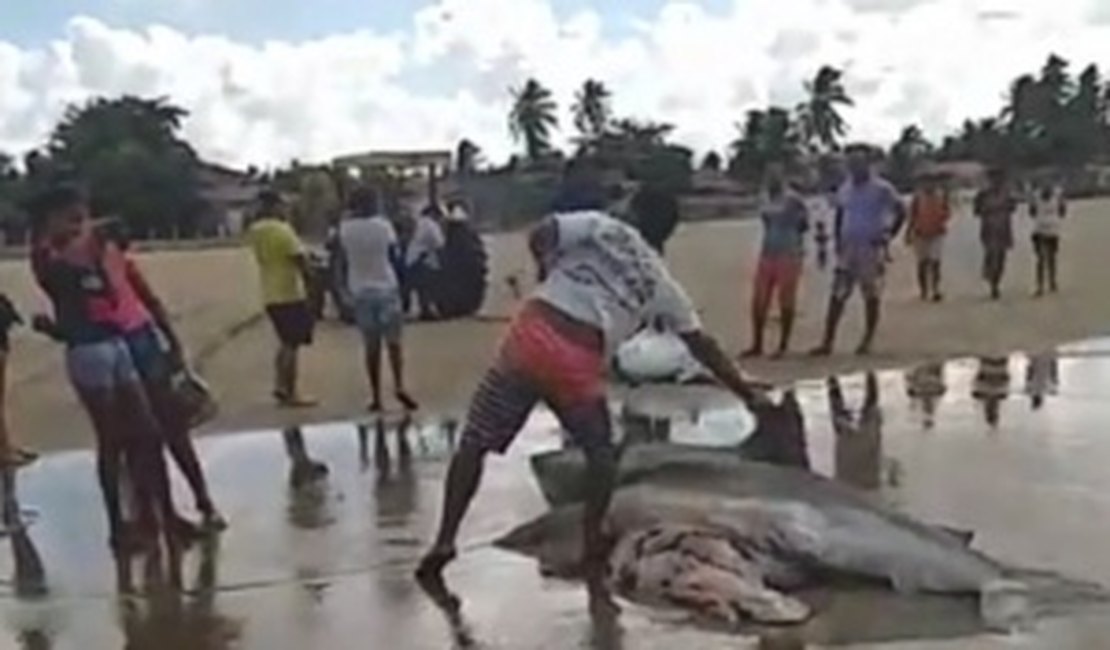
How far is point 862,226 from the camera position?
1628cm

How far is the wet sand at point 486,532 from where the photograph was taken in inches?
272

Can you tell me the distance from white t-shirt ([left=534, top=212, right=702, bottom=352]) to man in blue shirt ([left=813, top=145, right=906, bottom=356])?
893 cm

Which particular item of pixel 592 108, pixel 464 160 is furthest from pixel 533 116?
pixel 464 160

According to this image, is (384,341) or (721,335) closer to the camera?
(384,341)

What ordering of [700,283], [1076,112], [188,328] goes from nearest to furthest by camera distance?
[188,328] < [700,283] < [1076,112]

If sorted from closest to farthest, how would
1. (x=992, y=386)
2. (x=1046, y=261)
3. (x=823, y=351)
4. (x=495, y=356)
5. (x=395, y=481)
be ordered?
(x=495, y=356) → (x=395, y=481) → (x=992, y=386) → (x=823, y=351) → (x=1046, y=261)

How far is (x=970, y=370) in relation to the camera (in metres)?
15.3

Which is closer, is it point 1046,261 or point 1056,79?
point 1046,261

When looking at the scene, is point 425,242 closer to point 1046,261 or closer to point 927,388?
point 1046,261

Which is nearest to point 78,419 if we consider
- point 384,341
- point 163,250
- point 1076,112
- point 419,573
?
point 384,341

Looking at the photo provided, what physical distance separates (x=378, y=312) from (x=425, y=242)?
1023 cm

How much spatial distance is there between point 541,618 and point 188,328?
2212 centimetres

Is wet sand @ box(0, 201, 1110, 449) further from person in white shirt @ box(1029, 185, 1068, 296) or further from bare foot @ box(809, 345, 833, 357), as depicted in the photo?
person in white shirt @ box(1029, 185, 1068, 296)

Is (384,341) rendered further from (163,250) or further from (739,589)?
(163,250)
